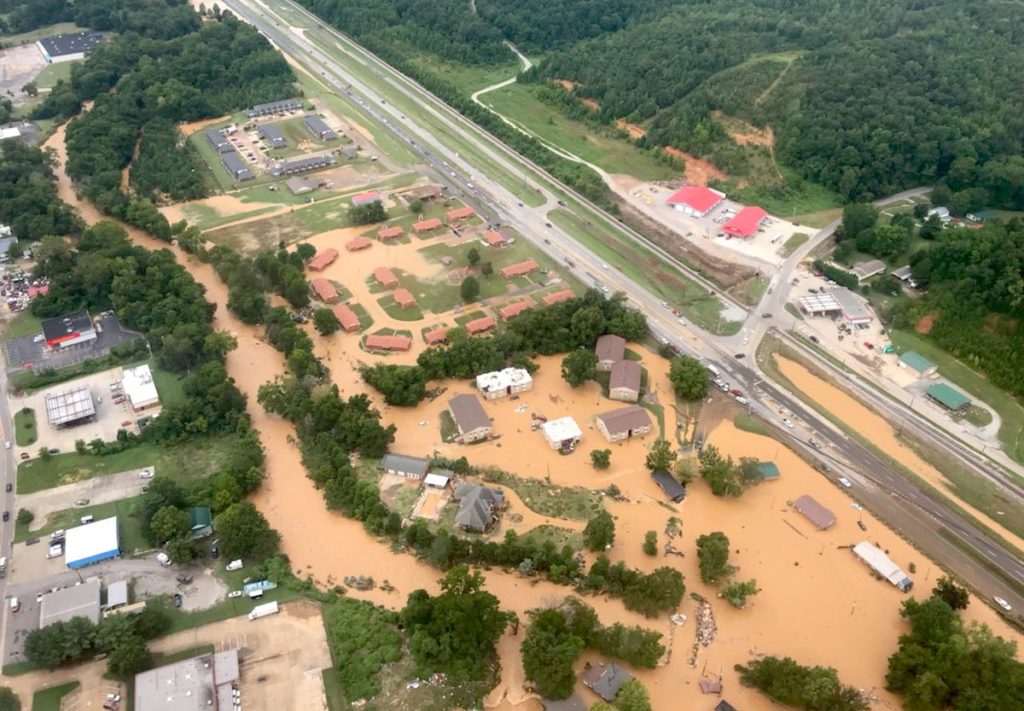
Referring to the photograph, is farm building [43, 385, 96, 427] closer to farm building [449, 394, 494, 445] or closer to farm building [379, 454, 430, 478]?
farm building [379, 454, 430, 478]

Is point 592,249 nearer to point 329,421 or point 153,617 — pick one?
point 329,421

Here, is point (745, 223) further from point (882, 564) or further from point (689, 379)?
point (882, 564)

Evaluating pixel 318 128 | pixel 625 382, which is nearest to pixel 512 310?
pixel 625 382

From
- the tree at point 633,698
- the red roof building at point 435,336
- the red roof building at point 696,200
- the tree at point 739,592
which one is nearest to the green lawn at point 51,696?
the tree at point 633,698

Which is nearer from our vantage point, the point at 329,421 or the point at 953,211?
the point at 329,421

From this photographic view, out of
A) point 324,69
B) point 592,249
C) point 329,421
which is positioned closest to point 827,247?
point 592,249

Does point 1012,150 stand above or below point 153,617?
above
